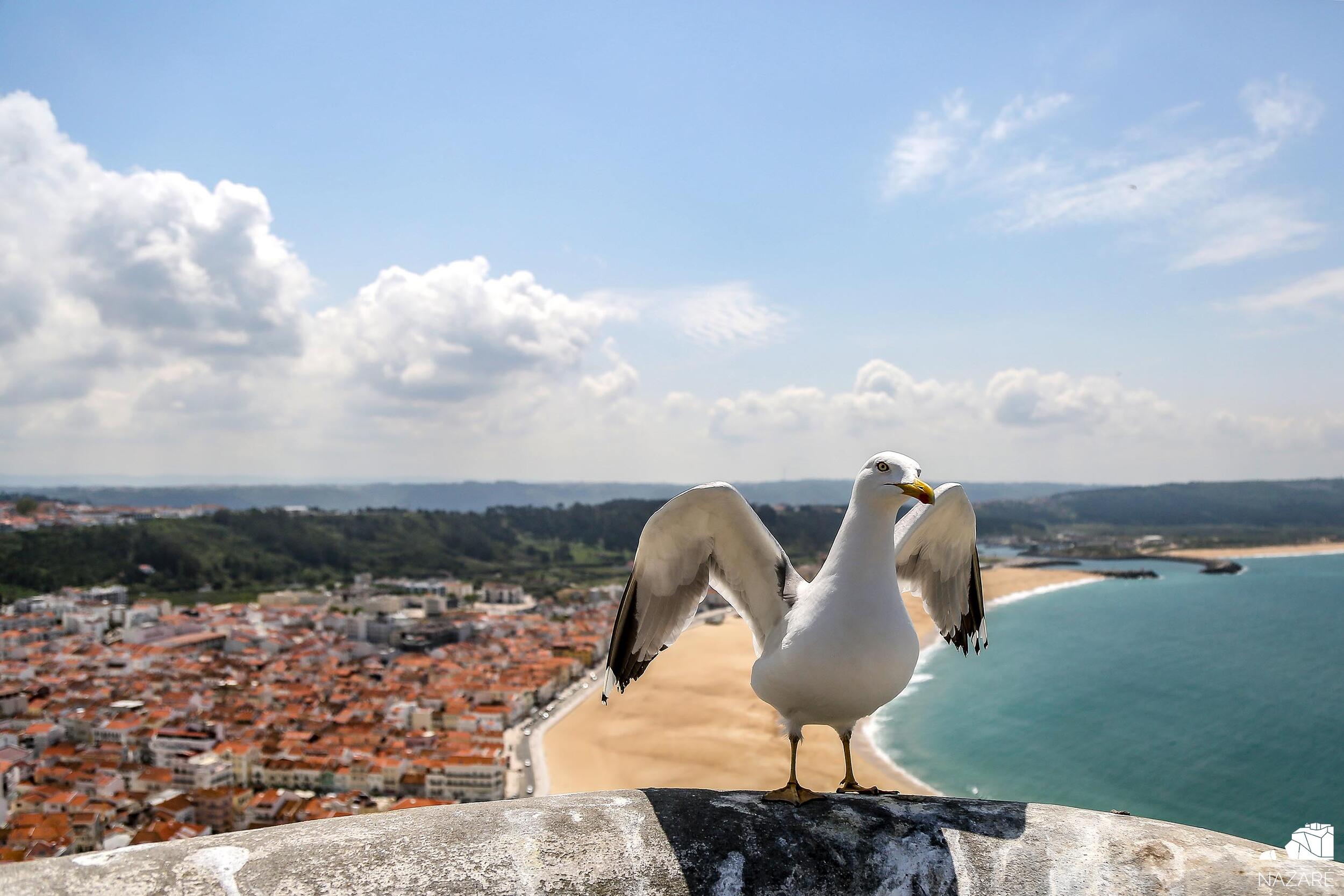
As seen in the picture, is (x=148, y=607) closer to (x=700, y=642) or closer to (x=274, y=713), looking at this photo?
(x=274, y=713)

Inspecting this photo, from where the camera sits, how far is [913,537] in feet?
12.3

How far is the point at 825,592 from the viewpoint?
10.5 ft

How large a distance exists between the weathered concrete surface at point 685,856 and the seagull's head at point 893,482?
1.12 m

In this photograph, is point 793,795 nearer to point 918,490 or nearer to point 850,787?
point 850,787

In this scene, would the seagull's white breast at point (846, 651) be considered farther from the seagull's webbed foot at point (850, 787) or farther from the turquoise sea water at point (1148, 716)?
the turquoise sea water at point (1148, 716)

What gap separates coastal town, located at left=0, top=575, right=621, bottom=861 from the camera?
19719 mm

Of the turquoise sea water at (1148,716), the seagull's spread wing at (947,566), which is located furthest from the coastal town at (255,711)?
the turquoise sea water at (1148,716)

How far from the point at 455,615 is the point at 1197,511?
412 ft

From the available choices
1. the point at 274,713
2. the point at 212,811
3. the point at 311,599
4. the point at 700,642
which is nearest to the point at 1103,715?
the point at 700,642

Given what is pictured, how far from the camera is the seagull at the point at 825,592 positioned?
3090 mm

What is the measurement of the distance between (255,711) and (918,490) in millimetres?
30999

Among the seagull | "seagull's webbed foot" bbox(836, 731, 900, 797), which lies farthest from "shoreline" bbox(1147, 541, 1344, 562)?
"seagull's webbed foot" bbox(836, 731, 900, 797)

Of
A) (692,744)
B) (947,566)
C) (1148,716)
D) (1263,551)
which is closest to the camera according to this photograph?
(947,566)

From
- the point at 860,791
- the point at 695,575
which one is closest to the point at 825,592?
the point at 695,575
